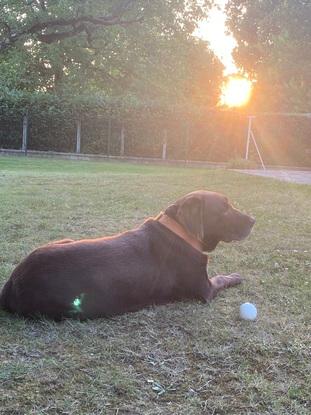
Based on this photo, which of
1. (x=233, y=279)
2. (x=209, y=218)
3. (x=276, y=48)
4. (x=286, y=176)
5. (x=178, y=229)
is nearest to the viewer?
(x=178, y=229)

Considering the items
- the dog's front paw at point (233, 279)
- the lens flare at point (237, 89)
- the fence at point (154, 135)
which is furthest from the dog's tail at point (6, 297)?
the lens flare at point (237, 89)

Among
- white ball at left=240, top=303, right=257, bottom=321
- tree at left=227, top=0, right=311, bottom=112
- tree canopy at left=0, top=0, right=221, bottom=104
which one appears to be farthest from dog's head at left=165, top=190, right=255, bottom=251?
tree at left=227, top=0, right=311, bottom=112

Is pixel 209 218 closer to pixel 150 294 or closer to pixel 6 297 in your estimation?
pixel 150 294

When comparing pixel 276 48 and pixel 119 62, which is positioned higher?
pixel 276 48

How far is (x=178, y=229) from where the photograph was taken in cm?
355

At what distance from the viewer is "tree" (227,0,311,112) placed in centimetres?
2688

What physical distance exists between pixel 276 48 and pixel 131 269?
2888cm

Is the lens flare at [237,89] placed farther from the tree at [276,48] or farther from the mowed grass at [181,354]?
the mowed grass at [181,354]

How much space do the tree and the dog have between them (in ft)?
84.1

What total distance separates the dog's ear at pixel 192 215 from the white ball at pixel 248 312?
605 millimetres

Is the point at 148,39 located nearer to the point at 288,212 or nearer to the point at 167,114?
the point at 167,114

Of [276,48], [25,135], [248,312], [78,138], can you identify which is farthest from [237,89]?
[248,312]

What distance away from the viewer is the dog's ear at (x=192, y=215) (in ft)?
11.7

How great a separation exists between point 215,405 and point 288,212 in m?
5.53
